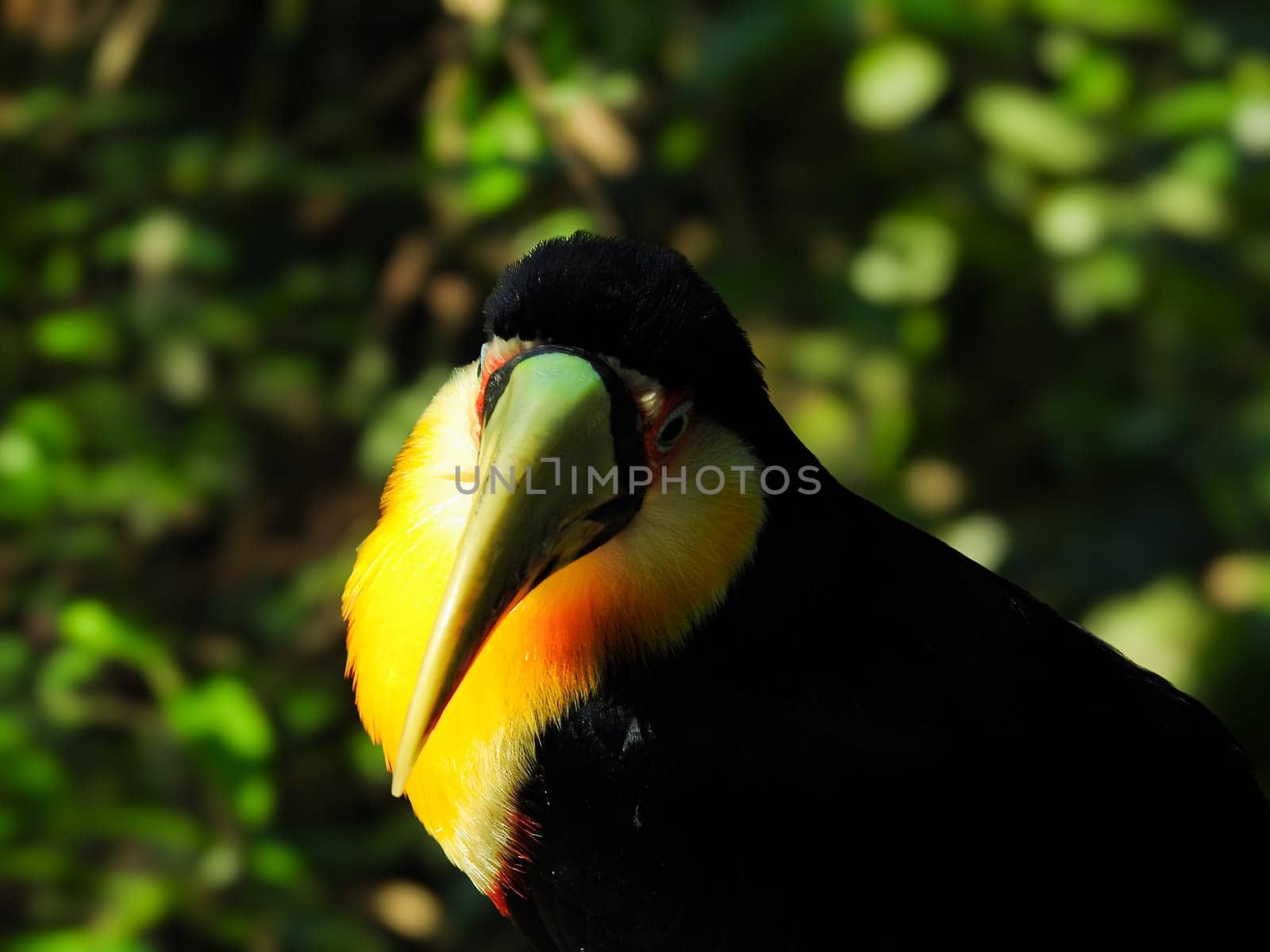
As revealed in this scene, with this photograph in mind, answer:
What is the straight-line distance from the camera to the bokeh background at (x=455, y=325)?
6.70 feet

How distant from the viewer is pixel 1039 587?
7.13ft

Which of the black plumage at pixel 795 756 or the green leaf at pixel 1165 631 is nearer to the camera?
the black plumage at pixel 795 756

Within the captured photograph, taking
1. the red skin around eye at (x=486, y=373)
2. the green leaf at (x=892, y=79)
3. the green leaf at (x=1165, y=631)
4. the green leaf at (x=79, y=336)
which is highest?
the green leaf at (x=79, y=336)

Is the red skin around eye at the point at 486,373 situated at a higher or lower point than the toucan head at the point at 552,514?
higher

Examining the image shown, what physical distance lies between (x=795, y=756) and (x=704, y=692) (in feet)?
0.27

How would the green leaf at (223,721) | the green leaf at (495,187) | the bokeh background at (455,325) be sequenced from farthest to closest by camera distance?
the green leaf at (495,187), the bokeh background at (455,325), the green leaf at (223,721)

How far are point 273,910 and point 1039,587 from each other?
131 centimetres

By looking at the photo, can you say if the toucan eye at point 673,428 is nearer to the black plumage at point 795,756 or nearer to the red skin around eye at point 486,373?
the black plumage at point 795,756

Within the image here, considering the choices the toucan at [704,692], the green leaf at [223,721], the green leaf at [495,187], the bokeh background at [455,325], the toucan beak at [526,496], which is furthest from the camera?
the green leaf at [495,187]

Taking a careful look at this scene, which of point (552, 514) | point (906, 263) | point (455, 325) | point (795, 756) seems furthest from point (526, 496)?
point (455, 325)

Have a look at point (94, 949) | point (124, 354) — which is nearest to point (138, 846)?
point (94, 949)

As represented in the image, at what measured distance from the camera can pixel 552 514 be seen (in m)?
0.92

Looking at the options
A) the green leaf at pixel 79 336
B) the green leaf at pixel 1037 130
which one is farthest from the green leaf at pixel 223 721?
the green leaf at pixel 1037 130

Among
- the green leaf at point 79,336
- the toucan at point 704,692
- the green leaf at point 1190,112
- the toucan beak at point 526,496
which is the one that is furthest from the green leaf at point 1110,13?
the green leaf at point 79,336
